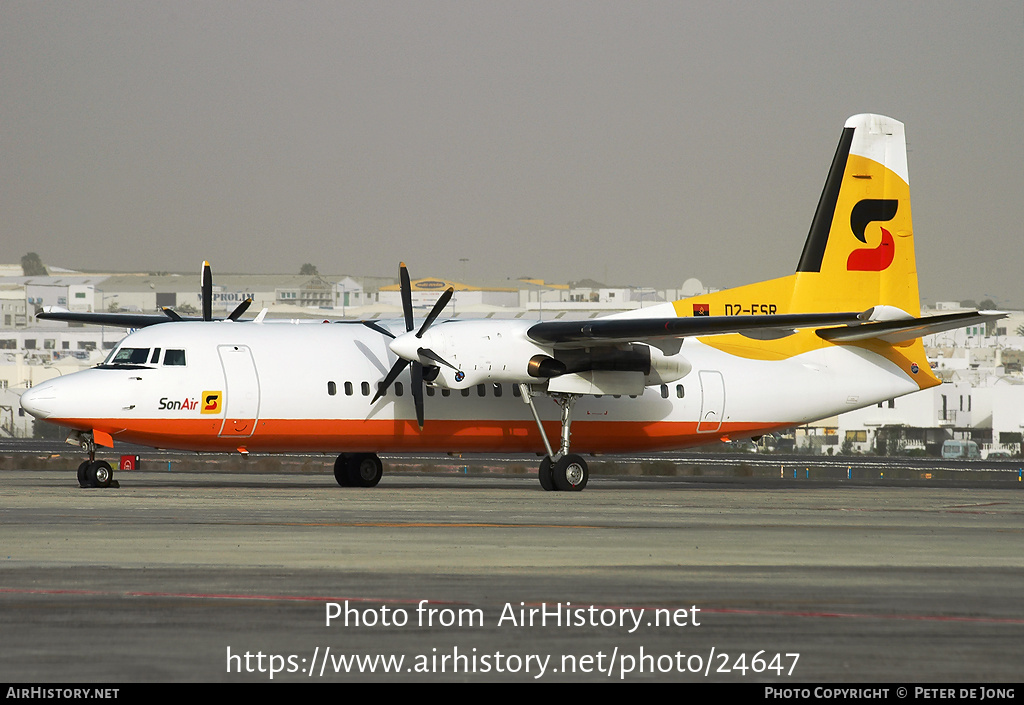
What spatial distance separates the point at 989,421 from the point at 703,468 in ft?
182

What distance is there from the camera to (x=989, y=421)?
88312 millimetres

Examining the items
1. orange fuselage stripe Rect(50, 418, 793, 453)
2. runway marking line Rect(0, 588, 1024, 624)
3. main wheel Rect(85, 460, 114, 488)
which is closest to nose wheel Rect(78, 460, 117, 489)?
main wheel Rect(85, 460, 114, 488)

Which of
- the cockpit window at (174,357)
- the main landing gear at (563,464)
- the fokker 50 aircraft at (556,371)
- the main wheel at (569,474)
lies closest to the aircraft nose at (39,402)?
the fokker 50 aircraft at (556,371)

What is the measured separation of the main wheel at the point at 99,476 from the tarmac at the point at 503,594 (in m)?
4.69

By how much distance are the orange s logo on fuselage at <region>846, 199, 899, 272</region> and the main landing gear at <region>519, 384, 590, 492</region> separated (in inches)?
338

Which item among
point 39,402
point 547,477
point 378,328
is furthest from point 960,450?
point 39,402

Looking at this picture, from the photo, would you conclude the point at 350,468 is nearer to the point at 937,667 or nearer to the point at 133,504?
the point at 133,504

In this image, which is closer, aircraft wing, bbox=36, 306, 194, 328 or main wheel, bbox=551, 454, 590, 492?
main wheel, bbox=551, 454, 590, 492

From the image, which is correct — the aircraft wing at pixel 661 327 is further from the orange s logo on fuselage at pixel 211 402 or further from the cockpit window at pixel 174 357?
the cockpit window at pixel 174 357

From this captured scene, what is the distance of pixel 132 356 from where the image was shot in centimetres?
2723

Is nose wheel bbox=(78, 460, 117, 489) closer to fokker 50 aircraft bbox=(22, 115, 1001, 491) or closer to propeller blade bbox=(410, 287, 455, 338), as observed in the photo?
fokker 50 aircraft bbox=(22, 115, 1001, 491)

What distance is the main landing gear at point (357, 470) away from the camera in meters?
30.6

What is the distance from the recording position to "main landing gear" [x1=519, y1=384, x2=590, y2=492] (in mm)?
28438
